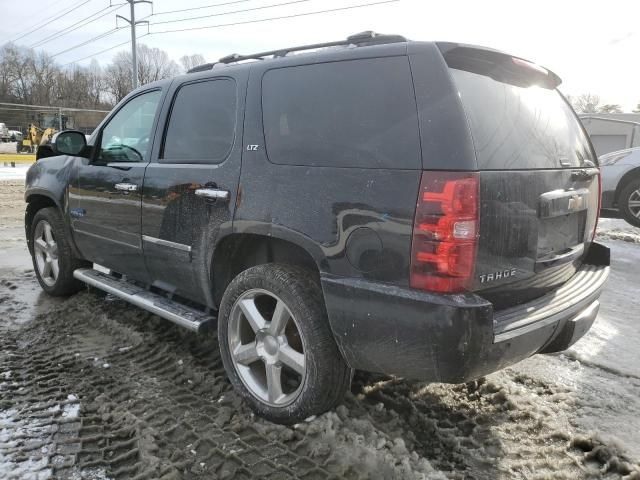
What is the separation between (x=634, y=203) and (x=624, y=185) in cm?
34

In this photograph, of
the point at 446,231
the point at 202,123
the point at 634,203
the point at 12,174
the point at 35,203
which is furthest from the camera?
the point at 12,174

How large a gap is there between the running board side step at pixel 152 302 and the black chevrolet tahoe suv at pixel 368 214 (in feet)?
0.07

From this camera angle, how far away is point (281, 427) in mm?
2748

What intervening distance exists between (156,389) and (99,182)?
1778mm

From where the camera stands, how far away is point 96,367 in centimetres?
349

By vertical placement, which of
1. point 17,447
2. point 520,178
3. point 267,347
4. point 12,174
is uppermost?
point 520,178

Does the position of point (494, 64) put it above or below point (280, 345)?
above

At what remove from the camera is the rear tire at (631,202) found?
28.3ft

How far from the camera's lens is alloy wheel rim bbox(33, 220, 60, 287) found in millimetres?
4863

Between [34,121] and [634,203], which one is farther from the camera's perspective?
[34,121]

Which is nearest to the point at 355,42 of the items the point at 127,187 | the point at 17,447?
the point at 127,187

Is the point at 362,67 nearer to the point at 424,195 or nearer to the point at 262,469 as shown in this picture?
the point at 424,195

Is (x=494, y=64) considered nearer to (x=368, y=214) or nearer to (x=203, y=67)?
(x=368, y=214)

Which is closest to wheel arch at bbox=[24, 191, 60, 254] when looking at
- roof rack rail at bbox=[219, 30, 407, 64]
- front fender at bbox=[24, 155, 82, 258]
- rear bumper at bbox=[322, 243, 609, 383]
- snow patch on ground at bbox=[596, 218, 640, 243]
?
front fender at bbox=[24, 155, 82, 258]
